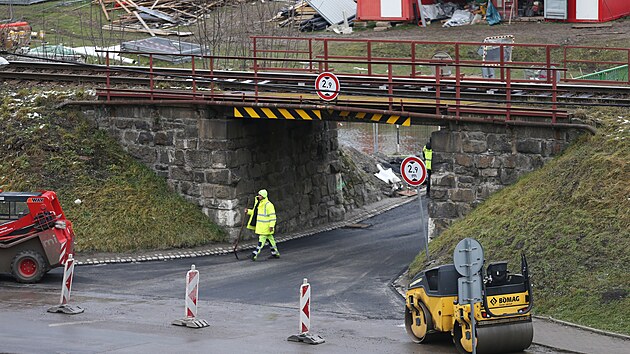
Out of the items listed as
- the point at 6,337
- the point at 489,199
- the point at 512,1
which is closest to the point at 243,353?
the point at 6,337

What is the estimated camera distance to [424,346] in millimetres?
17125

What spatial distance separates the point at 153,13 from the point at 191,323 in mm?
40163

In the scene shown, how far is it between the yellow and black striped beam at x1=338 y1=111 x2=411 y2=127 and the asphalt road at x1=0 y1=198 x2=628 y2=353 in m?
3.13

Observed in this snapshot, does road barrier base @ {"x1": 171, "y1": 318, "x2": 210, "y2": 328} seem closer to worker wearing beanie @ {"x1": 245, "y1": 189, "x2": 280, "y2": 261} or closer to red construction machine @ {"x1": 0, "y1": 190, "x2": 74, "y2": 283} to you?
red construction machine @ {"x1": 0, "y1": 190, "x2": 74, "y2": 283}

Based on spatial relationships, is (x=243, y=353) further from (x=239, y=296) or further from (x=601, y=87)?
(x=601, y=87)

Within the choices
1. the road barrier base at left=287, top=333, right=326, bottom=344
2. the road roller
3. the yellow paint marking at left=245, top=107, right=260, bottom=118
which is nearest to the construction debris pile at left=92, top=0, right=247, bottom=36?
the yellow paint marking at left=245, top=107, right=260, bottom=118

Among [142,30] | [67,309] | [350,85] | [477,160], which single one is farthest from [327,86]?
[142,30]

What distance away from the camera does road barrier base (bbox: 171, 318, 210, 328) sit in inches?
735

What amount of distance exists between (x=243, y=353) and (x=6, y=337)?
384 cm

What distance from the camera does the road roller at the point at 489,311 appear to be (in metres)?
16.0

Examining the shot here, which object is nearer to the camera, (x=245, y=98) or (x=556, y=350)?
(x=556, y=350)

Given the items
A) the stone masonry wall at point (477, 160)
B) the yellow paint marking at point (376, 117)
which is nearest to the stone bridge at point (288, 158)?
the stone masonry wall at point (477, 160)

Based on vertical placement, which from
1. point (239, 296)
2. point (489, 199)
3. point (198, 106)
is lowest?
point (239, 296)

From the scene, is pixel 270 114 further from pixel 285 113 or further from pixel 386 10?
pixel 386 10
